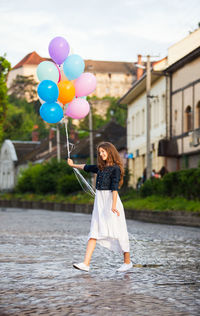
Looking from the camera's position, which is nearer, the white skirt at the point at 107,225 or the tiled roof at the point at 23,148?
the white skirt at the point at 107,225

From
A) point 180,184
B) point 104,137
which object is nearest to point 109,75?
point 104,137

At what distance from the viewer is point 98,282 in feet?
23.5

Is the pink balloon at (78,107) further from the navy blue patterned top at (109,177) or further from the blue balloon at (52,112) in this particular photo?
the navy blue patterned top at (109,177)

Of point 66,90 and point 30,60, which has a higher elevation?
point 30,60

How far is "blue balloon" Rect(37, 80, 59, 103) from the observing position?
9.84 meters

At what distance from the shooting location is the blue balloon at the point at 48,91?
9.84 meters

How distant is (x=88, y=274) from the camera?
7.84m

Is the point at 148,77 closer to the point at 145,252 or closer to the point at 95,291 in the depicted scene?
the point at 145,252

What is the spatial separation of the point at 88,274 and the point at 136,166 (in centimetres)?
4083

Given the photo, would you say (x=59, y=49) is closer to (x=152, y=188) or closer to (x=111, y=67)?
(x=152, y=188)

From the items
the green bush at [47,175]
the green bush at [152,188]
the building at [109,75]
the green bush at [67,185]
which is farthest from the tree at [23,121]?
the green bush at [152,188]

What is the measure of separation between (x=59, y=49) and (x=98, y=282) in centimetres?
430

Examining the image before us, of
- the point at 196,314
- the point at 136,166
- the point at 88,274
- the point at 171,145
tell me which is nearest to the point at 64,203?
the point at 171,145

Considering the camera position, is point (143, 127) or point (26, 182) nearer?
point (143, 127)
